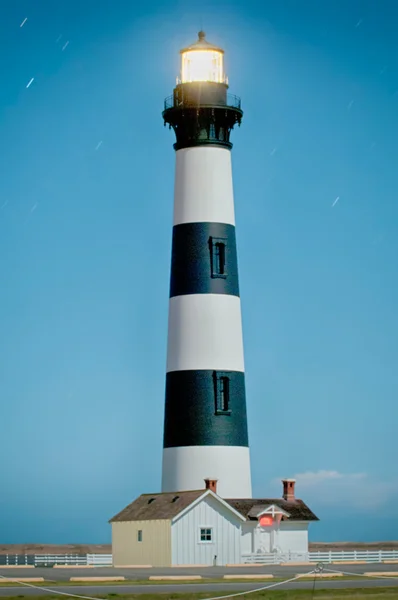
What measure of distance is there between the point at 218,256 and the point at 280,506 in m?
11.1

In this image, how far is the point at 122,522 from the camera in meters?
60.8

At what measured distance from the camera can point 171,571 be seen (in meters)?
52.5

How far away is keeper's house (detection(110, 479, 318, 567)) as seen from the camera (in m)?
57.4

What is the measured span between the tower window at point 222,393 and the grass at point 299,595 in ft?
56.0

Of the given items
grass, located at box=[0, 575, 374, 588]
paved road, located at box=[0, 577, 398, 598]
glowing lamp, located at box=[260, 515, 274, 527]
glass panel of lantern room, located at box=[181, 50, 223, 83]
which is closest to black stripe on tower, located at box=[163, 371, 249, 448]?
glowing lamp, located at box=[260, 515, 274, 527]

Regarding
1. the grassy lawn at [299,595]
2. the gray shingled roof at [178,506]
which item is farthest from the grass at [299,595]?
the gray shingled roof at [178,506]

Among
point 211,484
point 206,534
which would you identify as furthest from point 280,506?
point 206,534

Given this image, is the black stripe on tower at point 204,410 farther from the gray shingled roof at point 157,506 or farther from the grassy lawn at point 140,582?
the grassy lawn at point 140,582

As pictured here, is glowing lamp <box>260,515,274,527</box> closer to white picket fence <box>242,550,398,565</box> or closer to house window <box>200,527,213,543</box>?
white picket fence <box>242,550,398,565</box>

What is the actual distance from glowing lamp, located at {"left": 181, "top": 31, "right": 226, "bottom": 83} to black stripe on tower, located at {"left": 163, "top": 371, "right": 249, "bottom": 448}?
13336 millimetres

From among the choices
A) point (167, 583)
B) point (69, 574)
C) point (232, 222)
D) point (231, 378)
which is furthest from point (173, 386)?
point (167, 583)

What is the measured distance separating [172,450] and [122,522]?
3664 millimetres

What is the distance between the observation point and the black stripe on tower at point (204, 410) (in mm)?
60344

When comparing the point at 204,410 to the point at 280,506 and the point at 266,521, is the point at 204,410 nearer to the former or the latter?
the point at 266,521
